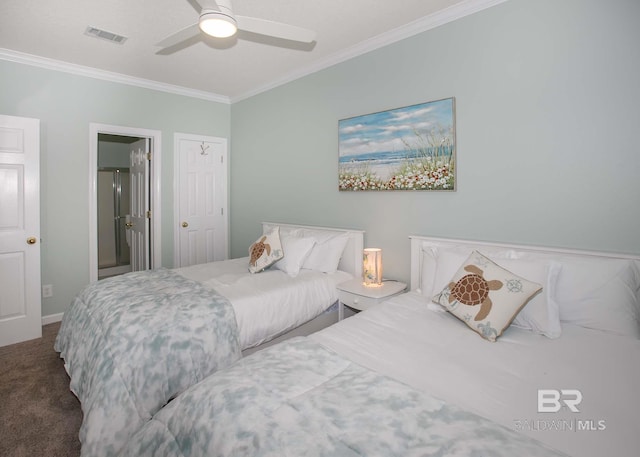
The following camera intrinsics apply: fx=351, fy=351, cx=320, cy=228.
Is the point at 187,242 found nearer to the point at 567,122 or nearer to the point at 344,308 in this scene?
the point at 344,308

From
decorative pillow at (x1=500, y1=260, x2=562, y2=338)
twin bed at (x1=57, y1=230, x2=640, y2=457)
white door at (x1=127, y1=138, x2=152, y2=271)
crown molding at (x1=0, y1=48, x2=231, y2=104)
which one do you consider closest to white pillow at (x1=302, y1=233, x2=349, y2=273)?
twin bed at (x1=57, y1=230, x2=640, y2=457)

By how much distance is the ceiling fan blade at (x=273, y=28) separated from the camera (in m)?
2.02

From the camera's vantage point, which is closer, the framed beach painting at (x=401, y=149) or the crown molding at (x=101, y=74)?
the framed beach painting at (x=401, y=149)

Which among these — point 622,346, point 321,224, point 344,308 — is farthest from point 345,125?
point 622,346

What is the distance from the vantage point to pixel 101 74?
12.4 feet

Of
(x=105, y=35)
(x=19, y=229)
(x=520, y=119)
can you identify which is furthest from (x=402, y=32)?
(x=19, y=229)

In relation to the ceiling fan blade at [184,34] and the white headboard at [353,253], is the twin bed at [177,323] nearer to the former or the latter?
the white headboard at [353,253]

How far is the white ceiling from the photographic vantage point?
2490 millimetres

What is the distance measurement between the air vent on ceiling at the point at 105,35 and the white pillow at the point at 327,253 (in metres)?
2.43

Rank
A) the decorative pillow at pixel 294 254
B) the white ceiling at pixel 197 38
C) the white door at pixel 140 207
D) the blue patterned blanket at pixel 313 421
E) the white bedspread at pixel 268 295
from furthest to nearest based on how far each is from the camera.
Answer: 1. the white door at pixel 140 207
2. the decorative pillow at pixel 294 254
3. the white ceiling at pixel 197 38
4. the white bedspread at pixel 268 295
5. the blue patterned blanket at pixel 313 421

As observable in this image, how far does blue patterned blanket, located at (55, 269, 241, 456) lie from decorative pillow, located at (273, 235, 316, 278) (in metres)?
0.83

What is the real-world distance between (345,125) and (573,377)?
259cm

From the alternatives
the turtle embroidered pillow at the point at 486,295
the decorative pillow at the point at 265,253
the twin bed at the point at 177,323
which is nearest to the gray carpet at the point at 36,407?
the twin bed at the point at 177,323

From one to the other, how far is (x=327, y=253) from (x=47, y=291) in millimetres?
2951
